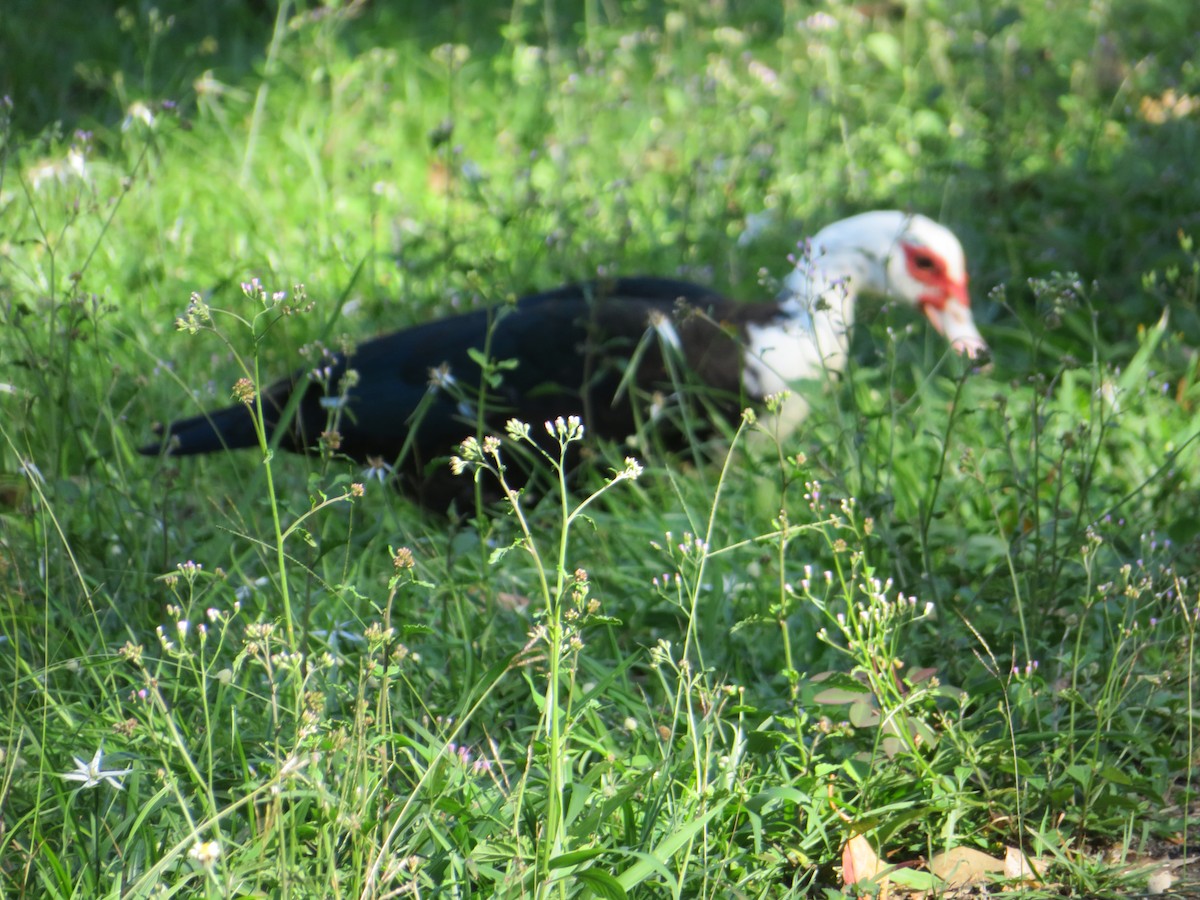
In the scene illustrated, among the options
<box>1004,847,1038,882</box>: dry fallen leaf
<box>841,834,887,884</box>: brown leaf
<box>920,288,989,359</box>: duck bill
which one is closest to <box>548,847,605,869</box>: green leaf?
<box>841,834,887,884</box>: brown leaf

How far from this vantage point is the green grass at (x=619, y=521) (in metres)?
1.48

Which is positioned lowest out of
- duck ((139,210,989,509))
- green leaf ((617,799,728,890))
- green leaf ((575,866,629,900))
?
duck ((139,210,989,509))

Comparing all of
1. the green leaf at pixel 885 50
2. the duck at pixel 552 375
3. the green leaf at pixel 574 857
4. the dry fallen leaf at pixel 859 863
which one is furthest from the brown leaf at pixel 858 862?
the green leaf at pixel 885 50

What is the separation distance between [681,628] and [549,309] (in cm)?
118

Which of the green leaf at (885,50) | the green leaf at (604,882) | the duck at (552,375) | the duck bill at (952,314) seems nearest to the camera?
the green leaf at (604,882)

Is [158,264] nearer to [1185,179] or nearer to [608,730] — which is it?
[608,730]

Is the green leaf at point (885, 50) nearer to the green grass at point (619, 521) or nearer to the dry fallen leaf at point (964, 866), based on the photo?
the green grass at point (619, 521)

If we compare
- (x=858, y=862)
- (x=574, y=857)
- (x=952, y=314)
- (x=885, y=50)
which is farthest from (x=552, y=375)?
(x=885, y=50)

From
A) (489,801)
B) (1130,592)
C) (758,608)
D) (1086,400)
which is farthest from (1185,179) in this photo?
(489,801)

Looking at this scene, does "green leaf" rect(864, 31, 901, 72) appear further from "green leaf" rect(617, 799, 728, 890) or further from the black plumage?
"green leaf" rect(617, 799, 728, 890)

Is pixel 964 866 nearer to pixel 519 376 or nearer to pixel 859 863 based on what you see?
pixel 859 863

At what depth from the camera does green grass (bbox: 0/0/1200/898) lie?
1.48 meters

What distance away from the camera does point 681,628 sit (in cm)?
207

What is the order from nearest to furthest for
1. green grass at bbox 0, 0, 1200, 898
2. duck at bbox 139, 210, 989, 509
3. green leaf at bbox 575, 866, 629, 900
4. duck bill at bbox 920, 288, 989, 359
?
green leaf at bbox 575, 866, 629, 900 → green grass at bbox 0, 0, 1200, 898 → duck at bbox 139, 210, 989, 509 → duck bill at bbox 920, 288, 989, 359
